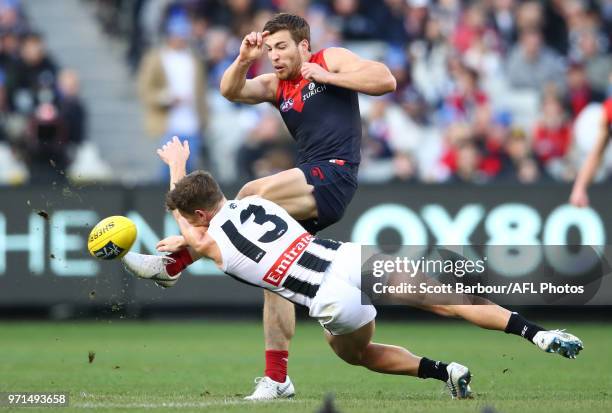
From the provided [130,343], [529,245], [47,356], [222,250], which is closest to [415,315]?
[529,245]

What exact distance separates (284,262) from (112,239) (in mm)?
1193

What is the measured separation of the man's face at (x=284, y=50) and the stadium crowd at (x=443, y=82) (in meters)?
7.17

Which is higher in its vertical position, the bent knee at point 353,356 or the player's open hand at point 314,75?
the player's open hand at point 314,75

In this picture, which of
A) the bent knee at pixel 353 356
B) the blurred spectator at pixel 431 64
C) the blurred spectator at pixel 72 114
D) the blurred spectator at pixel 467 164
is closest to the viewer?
the bent knee at pixel 353 356

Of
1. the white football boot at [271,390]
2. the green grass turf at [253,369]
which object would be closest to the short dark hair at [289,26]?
the white football boot at [271,390]

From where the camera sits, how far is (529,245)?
14.0 meters

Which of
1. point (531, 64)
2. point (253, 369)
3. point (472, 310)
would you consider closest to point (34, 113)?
point (531, 64)

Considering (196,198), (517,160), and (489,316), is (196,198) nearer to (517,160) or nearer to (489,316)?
(489,316)

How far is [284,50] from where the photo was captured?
861cm

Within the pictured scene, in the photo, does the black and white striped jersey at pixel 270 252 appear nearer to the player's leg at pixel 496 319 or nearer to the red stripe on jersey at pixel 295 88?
the player's leg at pixel 496 319

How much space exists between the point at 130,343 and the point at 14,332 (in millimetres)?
1903

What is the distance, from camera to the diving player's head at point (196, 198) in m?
7.57

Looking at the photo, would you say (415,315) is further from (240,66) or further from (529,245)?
(240,66)

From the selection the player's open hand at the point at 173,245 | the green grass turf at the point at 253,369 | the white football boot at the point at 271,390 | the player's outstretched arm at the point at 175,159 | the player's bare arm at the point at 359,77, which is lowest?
the green grass turf at the point at 253,369
